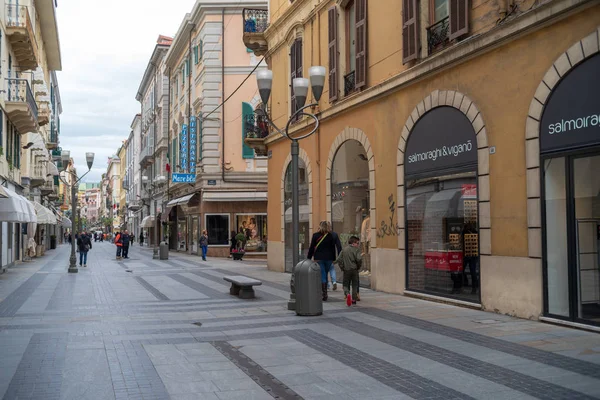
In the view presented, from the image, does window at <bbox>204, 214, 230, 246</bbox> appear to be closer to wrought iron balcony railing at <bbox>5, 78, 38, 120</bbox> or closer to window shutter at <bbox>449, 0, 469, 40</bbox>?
wrought iron balcony railing at <bbox>5, 78, 38, 120</bbox>

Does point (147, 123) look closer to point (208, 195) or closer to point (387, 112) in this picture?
point (208, 195)

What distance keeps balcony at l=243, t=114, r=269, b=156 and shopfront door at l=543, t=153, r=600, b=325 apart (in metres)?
15.9

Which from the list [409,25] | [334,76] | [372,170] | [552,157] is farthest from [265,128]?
[552,157]

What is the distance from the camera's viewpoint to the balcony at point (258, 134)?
81.1ft

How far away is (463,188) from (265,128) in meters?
13.9

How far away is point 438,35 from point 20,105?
19148mm

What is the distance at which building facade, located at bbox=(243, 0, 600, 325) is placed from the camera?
31.1ft

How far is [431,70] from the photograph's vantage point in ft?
42.8

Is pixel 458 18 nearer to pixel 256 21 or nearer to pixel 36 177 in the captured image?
pixel 256 21

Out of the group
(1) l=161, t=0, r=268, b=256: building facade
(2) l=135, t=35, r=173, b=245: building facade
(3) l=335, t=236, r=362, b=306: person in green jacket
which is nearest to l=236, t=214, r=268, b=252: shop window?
(1) l=161, t=0, r=268, b=256: building facade

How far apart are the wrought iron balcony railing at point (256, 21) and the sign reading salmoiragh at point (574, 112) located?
1753 cm

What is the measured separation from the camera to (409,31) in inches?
544

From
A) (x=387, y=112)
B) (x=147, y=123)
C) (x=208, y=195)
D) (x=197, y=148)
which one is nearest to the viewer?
(x=387, y=112)

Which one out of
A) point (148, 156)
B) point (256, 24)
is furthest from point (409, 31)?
point (148, 156)
